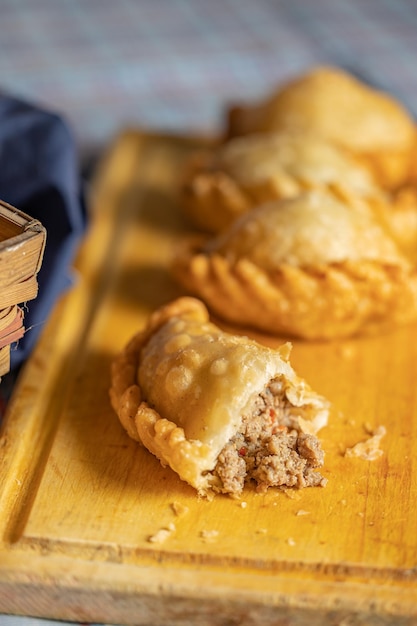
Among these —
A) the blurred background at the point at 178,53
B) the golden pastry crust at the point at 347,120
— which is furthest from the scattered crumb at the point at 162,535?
the blurred background at the point at 178,53

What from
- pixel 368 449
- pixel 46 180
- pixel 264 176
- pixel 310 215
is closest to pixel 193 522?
pixel 368 449

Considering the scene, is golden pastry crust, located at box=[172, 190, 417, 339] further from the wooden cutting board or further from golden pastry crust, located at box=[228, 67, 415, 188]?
golden pastry crust, located at box=[228, 67, 415, 188]

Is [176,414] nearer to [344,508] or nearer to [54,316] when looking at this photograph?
[344,508]

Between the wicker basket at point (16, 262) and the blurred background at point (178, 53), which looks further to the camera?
the blurred background at point (178, 53)

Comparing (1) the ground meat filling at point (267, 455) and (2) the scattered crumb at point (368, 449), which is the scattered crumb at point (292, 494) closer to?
(1) the ground meat filling at point (267, 455)

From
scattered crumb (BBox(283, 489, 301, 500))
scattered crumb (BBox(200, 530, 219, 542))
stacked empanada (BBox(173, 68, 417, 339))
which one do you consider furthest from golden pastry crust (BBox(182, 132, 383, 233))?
scattered crumb (BBox(200, 530, 219, 542))

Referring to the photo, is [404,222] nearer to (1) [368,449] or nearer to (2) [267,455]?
(1) [368,449]

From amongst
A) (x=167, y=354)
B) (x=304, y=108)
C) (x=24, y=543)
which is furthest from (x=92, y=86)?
(x=24, y=543)
